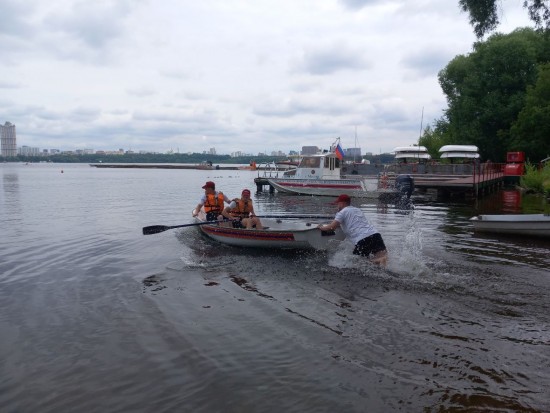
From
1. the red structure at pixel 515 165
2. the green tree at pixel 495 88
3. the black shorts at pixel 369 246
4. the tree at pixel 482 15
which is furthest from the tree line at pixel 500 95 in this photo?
the black shorts at pixel 369 246

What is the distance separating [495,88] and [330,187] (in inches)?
886

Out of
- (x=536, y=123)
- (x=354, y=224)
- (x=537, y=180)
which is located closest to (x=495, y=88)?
(x=536, y=123)

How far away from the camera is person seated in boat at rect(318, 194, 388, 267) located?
953cm

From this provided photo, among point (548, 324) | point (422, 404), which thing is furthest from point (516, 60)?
point (422, 404)

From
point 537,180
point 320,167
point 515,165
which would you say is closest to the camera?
point 537,180

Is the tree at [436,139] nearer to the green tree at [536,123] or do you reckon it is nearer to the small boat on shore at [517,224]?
the green tree at [536,123]

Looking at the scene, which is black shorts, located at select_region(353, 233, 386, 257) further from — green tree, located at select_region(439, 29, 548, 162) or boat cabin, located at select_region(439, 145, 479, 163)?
green tree, located at select_region(439, 29, 548, 162)

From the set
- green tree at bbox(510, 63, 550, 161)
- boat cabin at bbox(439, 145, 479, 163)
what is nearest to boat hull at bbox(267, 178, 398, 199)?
boat cabin at bbox(439, 145, 479, 163)

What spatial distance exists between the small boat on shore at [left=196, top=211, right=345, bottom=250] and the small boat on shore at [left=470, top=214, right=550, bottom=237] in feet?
19.6

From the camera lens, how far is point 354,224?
9680mm

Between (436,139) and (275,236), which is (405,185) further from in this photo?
(436,139)

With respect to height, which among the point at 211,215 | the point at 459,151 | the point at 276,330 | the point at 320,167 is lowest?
the point at 276,330

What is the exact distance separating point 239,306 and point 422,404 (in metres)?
3.98

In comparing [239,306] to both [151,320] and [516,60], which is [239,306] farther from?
[516,60]
